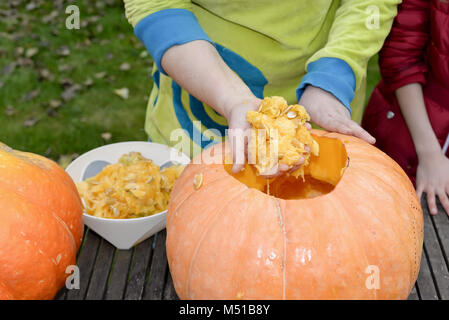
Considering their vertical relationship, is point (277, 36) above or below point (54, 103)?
above

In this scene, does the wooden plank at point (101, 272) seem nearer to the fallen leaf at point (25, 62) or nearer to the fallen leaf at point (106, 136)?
the fallen leaf at point (106, 136)

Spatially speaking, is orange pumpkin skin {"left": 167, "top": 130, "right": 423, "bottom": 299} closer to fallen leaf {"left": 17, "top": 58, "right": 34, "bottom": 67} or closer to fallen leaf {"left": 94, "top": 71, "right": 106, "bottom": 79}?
fallen leaf {"left": 94, "top": 71, "right": 106, "bottom": 79}

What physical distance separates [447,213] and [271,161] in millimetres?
742

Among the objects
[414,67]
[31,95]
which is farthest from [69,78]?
[414,67]

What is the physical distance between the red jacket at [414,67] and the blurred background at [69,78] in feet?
5.96

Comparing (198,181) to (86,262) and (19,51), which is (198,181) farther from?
(19,51)

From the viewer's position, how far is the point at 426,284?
3.84 ft

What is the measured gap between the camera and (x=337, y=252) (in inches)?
35.6

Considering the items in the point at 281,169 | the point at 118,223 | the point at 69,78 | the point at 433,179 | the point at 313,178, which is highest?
the point at 281,169

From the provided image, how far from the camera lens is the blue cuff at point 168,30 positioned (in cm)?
127

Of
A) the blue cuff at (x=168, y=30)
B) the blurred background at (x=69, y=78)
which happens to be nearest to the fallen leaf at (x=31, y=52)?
the blurred background at (x=69, y=78)

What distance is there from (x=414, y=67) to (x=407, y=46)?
3.4 inches

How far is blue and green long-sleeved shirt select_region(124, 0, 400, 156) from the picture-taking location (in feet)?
4.28

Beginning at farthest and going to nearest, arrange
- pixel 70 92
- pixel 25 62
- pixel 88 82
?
pixel 25 62, pixel 88 82, pixel 70 92
